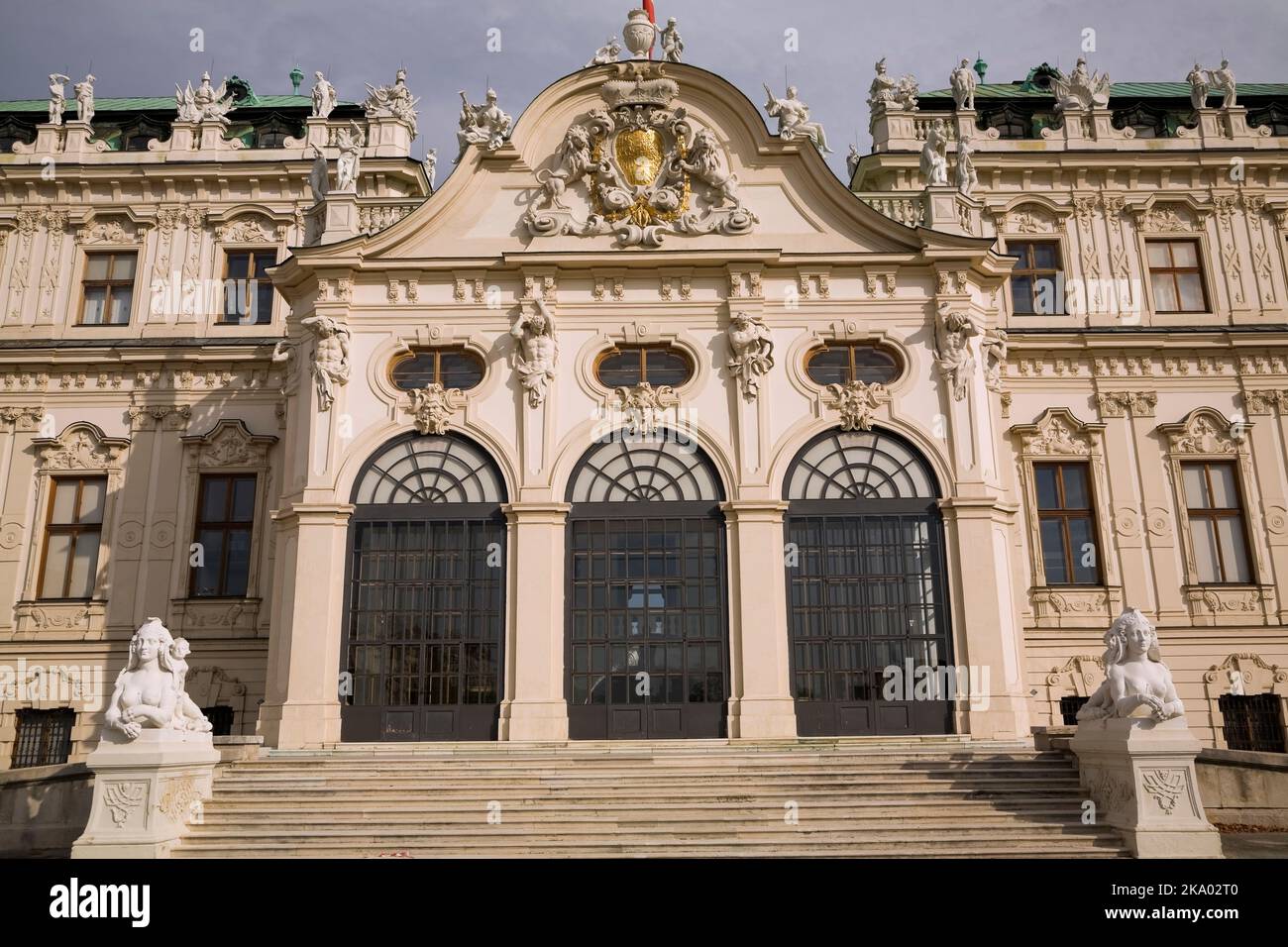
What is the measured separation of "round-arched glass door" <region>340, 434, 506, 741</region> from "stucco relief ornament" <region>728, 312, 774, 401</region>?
5.03 metres

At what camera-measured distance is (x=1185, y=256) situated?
1041 inches

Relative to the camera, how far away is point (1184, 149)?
26500mm

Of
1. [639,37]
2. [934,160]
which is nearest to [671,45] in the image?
[639,37]

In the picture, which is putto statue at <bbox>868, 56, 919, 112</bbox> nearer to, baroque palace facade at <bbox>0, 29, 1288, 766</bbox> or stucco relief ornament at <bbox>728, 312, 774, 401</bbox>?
baroque palace facade at <bbox>0, 29, 1288, 766</bbox>

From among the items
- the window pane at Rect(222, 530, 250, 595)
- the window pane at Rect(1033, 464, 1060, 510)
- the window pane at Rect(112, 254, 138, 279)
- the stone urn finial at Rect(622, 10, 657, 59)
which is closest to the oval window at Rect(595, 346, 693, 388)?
the stone urn finial at Rect(622, 10, 657, 59)

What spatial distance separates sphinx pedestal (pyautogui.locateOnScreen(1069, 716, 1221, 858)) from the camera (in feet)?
43.3

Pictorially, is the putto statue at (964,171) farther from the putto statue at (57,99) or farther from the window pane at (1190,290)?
the putto statue at (57,99)

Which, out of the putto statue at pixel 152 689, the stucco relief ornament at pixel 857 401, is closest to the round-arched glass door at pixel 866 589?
the stucco relief ornament at pixel 857 401

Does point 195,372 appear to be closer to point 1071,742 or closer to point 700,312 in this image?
point 700,312

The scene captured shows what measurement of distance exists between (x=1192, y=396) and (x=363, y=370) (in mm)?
18768

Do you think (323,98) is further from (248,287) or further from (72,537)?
(72,537)

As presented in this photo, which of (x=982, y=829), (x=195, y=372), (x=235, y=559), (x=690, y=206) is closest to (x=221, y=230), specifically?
(x=195, y=372)

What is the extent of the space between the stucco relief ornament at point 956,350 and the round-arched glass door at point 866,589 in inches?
61.3

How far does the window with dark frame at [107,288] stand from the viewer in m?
26.6
